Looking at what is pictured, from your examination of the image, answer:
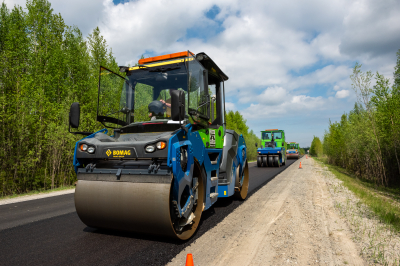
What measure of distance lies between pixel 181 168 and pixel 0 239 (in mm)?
3112

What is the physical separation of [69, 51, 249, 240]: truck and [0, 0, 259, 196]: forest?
4.00m

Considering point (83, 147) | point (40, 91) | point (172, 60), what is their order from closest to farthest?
1. point (83, 147)
2. point (172, 60)
3. point (40, 91)

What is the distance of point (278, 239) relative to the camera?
3.77 metres

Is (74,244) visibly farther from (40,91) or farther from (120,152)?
(40,91)

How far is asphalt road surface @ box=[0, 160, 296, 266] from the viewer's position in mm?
2939

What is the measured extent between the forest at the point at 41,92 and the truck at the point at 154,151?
3997 mm

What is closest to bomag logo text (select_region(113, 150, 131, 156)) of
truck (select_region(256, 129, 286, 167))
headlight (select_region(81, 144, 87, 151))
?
headlight (select_region(81, 144, 87, 151))

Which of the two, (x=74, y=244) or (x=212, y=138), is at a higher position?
(x=212, y=138)

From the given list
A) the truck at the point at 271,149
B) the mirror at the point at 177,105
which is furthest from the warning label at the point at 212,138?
the truck at the point at 271,149

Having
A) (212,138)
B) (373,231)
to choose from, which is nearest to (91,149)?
(212,138)

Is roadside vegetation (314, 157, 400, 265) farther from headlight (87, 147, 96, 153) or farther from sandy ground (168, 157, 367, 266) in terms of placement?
headlight (87, 147, 96, 153)

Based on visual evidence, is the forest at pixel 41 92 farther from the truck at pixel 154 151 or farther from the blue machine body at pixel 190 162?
the blue machine body at pixel 190 162

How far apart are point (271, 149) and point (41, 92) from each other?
17.2m

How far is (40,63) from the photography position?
50.9ft
